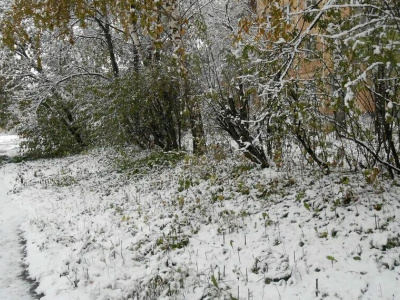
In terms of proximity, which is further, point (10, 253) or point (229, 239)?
point (10, 253)

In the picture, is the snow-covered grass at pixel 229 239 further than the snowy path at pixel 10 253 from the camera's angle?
No

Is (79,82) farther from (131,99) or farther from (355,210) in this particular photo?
(355,210)

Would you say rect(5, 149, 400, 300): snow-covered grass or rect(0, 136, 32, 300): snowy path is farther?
rect(0, 136, 32, 300): snowy path

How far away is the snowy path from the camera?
5059mm

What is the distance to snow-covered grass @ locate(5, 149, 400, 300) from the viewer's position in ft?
13.9

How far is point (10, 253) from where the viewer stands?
6566 millimetres

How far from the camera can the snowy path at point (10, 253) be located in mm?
5059

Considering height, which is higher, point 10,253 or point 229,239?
point 229,239

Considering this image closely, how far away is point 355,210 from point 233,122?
3359 millimetres

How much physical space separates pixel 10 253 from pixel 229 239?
163 inches

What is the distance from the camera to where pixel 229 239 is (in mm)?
5488

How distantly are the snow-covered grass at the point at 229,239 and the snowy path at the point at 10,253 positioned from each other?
0.23 metres

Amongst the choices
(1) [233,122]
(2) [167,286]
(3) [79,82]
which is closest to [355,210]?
(2) [167,286]

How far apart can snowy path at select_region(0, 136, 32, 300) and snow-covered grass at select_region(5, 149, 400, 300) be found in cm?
23
